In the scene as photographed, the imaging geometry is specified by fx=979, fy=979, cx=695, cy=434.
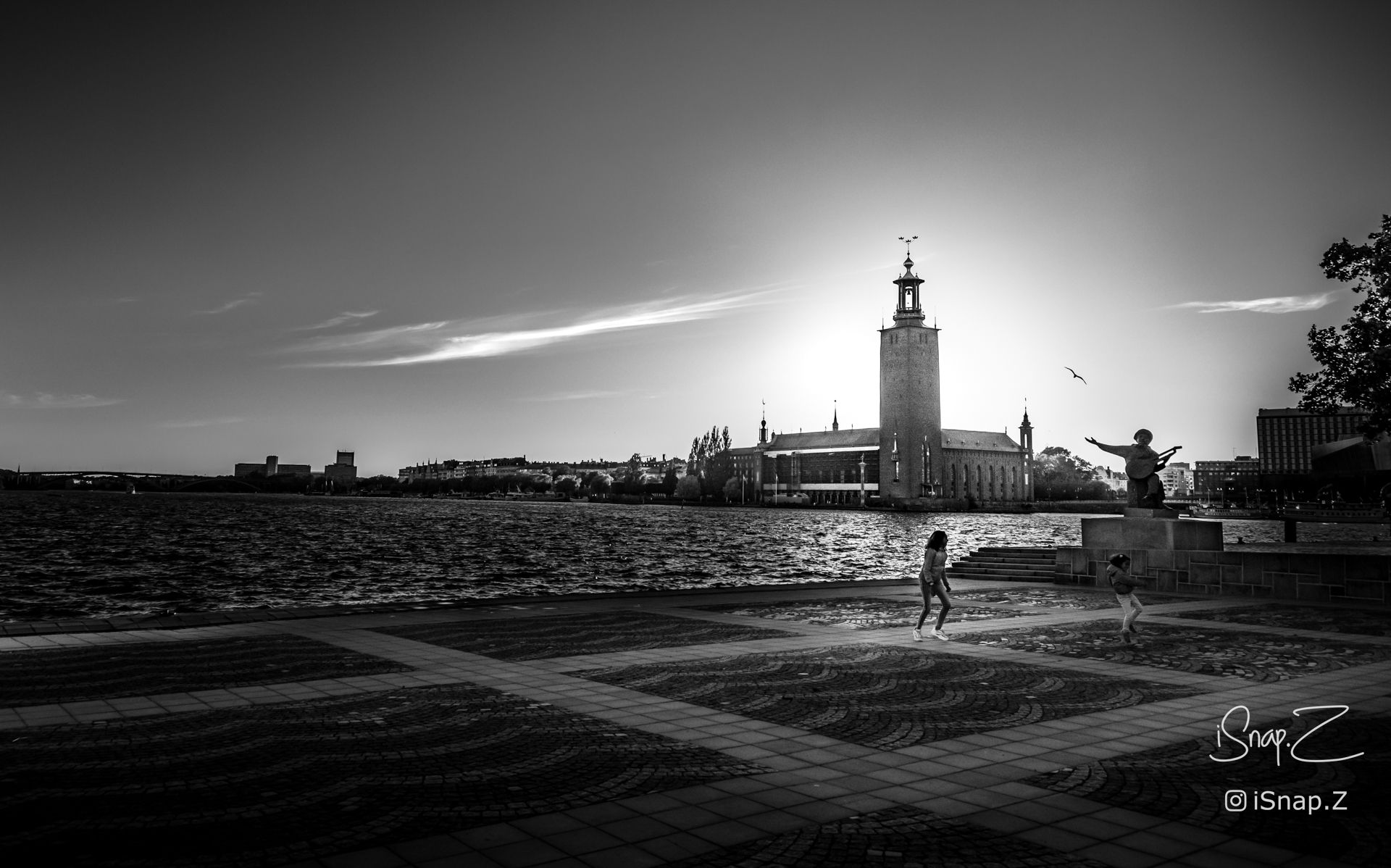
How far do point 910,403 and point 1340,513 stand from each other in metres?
76.2

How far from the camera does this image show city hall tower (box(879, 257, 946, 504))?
192 metres

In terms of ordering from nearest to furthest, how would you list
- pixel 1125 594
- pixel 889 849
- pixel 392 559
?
pixel 889 849, pixel 1125 594, pixel 392 559

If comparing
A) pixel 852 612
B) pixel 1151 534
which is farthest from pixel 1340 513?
pixel 852 612

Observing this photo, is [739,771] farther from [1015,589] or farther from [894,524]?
[894,524]

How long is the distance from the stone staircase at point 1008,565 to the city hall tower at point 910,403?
536 ft

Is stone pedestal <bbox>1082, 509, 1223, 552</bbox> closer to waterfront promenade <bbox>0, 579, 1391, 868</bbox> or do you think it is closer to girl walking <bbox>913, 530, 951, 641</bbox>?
waterfront promenade <bbox>0, 579, 1391, 868</bbox>

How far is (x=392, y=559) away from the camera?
60.7 m

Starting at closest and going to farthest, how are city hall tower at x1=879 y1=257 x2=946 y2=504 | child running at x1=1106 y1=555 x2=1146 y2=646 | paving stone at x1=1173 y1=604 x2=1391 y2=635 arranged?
child running at x1=1106 y1=555 x2=1146 y2=646, paving stone at x1=1173 y1=604 x2=1391 y2=635, city hall tower at x1=879 y1=257 x2=946 y2=504

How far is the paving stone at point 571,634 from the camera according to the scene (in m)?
14.8

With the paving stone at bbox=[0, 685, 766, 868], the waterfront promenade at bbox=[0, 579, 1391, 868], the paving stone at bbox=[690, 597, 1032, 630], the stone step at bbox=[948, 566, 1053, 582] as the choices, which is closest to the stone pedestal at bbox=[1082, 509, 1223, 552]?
the stone step at bbox=[948, 566, 1053, 582]

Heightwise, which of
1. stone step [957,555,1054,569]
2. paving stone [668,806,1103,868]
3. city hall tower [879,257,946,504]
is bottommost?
paving stone [668,806,1103,868]

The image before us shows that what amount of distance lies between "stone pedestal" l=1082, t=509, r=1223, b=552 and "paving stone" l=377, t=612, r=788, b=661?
48.2ft

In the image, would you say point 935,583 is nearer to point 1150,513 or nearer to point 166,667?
point 166,667

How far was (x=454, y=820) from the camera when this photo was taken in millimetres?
6516
